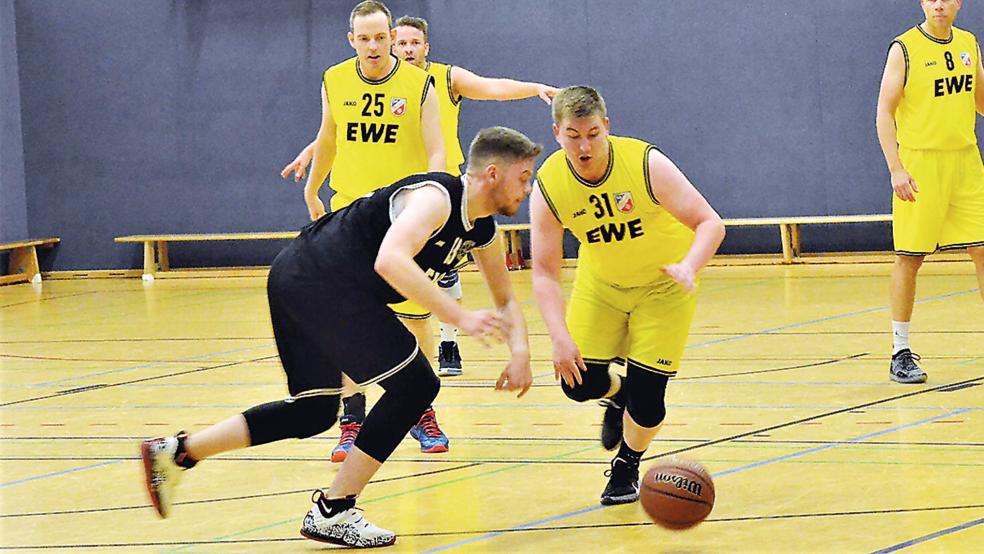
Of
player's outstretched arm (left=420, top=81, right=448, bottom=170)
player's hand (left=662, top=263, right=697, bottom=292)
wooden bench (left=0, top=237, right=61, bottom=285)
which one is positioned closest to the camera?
player's hand (left=662, top=263, right=697, bottom=292)

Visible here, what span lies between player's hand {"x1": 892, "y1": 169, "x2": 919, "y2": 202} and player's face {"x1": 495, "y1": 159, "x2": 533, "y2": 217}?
3.26 m

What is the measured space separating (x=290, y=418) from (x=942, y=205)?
4122mm

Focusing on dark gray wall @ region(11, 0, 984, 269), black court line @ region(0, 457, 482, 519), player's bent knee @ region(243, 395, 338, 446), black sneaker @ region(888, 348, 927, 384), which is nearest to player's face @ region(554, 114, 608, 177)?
player's bent knee @ region(243, 395, 338, 446)

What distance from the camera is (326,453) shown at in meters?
6.09

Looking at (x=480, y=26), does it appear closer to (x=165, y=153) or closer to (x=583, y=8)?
(x=583, y=8)

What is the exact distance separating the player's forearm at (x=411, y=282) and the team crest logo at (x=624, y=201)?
36.7 inches

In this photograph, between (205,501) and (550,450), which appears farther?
(550,450)

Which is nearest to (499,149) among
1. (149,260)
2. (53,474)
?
(53,474)

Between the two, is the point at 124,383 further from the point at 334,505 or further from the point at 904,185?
the point at 904,185

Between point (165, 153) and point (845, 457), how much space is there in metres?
12.1

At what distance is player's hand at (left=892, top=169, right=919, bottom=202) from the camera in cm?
704

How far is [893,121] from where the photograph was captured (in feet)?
23.7

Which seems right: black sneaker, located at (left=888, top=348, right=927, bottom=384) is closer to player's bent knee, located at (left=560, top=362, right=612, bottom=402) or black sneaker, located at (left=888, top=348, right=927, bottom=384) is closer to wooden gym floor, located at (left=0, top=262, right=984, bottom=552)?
wooden gym floor, located at (left=0, top=262, right=984, bottom=552)

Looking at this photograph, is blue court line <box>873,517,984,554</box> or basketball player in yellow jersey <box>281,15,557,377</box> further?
basketball player in yellow jersey <box>281,15,557,377</box>
